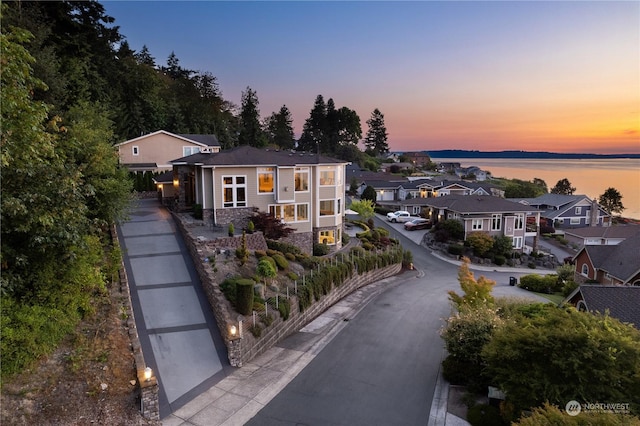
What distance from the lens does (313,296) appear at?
18.5 meters

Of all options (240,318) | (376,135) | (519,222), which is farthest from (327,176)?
(376,135)

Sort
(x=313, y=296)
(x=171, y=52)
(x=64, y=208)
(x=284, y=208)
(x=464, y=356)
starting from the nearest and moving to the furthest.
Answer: (x=64, y=208) < (x=464, y=356) < (x=313, y=296) < (x=284, y=208) < (x=171, y=52)

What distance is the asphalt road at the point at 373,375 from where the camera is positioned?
1073 cm

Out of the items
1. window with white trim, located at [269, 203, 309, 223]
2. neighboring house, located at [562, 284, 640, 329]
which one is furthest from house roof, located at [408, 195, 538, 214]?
neighboring house, located at [562, 284, 640, 329]

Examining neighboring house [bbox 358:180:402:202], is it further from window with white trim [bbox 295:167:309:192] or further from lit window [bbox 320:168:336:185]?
window with white trim [bbox 295:167:309:192]

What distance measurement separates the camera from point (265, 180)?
2497 centimetres

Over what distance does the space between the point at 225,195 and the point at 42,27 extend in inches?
598

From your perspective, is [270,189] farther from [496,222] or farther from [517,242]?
[517,242]

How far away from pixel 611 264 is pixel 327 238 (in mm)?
20820

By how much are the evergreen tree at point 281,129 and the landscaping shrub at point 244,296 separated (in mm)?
81408

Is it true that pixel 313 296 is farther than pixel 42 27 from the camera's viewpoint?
No

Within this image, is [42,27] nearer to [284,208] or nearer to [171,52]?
[284,208]

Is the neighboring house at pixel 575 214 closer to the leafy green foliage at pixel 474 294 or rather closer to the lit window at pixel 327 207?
the lit window at pixel 327 207

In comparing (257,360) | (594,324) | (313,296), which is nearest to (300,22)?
(313,296)
